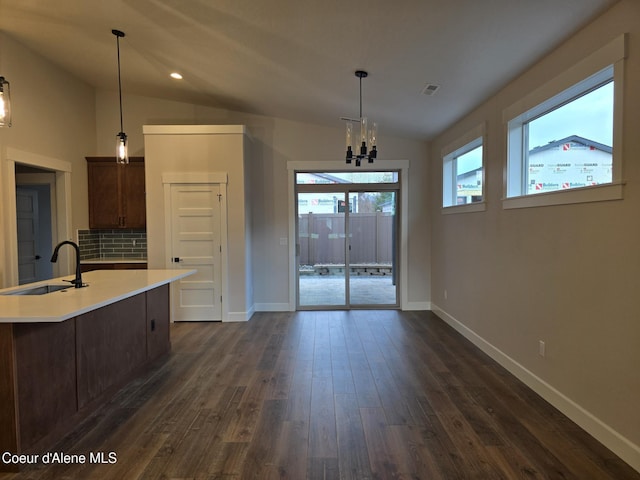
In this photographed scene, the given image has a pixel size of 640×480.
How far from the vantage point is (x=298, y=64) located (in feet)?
11.1

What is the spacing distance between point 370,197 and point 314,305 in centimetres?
202

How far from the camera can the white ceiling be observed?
2.35 m

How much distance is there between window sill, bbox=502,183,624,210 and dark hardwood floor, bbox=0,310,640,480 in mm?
1554

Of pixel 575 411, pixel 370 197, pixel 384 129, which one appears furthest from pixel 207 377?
pixel 384 129

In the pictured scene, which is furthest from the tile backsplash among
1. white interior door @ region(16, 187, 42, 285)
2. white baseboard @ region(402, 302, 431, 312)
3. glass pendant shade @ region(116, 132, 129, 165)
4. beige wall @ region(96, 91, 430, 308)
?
white baseboard @ region(402, 302, 431, 312)

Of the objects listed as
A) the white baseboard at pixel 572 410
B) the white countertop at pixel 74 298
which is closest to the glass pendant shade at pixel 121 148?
the white countertop at pixel 74 298

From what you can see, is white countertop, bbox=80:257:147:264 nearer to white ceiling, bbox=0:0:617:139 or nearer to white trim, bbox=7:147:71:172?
white trim, bbox=7:147:71:172

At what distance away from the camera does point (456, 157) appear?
4.71m

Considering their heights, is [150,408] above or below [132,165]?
below

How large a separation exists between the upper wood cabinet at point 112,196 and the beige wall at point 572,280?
4877 mm

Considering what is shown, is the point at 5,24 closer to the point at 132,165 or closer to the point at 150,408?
the point at 132,165

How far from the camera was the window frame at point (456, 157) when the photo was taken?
3.73m

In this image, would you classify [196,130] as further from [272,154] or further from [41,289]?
[41,289]

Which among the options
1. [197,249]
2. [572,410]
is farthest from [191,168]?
[572,410]
